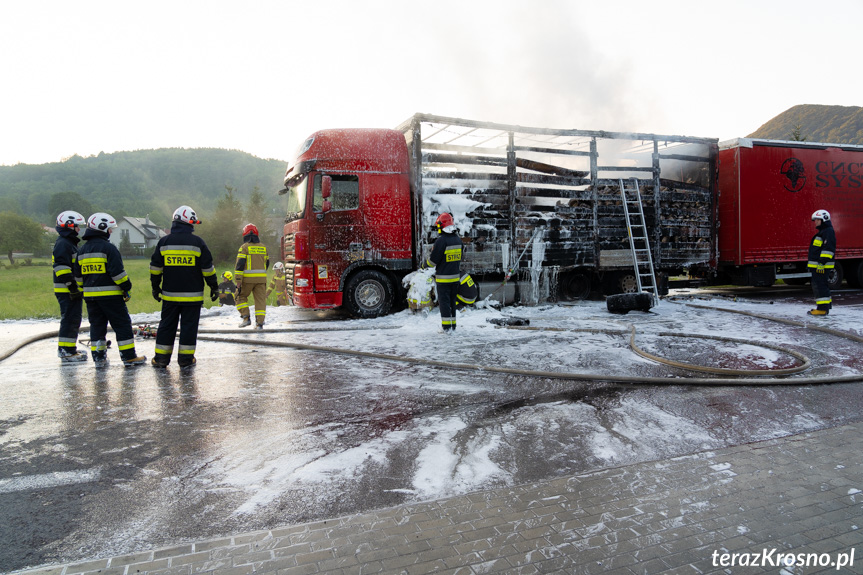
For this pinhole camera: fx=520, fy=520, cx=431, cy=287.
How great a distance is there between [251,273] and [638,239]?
7.76m

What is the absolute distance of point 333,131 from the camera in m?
9.48

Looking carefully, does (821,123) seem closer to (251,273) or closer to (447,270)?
(447,270)

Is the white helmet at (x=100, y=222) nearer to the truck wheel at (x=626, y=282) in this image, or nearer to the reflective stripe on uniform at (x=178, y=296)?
the reflective stripe on uniform at (x=178, y=296)

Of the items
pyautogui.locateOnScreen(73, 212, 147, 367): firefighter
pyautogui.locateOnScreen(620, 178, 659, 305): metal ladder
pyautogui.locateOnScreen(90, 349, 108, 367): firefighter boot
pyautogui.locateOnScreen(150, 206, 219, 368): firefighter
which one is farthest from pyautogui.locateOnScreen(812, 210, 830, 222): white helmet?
pyautogui.locateOnScreen(90, 349, 108, 367): firefighter boot

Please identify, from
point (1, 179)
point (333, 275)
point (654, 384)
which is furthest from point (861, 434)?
point (1, 179)

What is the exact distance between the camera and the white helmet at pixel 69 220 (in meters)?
6.29

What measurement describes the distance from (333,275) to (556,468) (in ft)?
22.5

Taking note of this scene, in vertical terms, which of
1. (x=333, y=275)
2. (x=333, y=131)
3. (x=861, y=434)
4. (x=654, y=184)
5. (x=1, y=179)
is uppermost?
(x=1, y=179)

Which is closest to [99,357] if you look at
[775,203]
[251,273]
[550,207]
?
[251,273]

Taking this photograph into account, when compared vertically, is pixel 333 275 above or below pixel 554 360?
above

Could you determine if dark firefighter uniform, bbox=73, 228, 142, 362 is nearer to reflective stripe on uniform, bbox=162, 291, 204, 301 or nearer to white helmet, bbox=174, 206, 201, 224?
reflective stripe on uniform, bbox=162, 291, 204, 301

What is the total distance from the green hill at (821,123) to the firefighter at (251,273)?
108m

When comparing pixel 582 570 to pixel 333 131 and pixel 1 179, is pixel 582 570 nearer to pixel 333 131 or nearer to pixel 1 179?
pixel 333 131

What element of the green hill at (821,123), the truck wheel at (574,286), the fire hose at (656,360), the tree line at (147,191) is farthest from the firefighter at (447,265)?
the green hill at (821,123)
